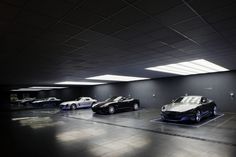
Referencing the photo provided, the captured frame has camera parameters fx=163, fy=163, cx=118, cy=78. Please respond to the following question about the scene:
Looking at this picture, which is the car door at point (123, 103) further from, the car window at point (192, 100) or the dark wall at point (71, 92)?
the dark wall at point (71, 92)

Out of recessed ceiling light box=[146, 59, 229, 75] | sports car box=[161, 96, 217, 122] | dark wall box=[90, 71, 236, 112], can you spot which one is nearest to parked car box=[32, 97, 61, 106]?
dark wall box=[90, 71, 236, 112]

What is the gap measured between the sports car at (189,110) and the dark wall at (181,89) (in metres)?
2.12

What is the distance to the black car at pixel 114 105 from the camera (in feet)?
36.8

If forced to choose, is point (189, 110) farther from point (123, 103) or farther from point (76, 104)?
point (76, 104)

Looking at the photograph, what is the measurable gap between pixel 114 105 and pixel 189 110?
222 inches

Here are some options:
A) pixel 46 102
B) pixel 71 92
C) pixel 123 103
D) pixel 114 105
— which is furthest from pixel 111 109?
pixel 46 102

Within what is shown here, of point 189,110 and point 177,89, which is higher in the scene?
point 177,89

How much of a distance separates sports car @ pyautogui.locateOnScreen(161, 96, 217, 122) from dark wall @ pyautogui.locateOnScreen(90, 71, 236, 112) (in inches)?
83.5

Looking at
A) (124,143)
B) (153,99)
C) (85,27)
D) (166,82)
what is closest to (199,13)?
(85,27)

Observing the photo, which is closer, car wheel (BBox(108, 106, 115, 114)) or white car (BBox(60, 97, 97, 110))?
car wheel (BBox(108, 106, 115, 114))

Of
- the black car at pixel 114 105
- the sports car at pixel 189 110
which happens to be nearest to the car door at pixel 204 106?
the sports car at pixel 189 110

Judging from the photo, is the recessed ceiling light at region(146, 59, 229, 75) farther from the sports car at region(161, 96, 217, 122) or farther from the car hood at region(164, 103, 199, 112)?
the car hood at region(164, 103, 199, 112)

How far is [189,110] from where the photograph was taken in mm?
7113

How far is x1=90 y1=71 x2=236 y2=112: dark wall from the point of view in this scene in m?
10.1
